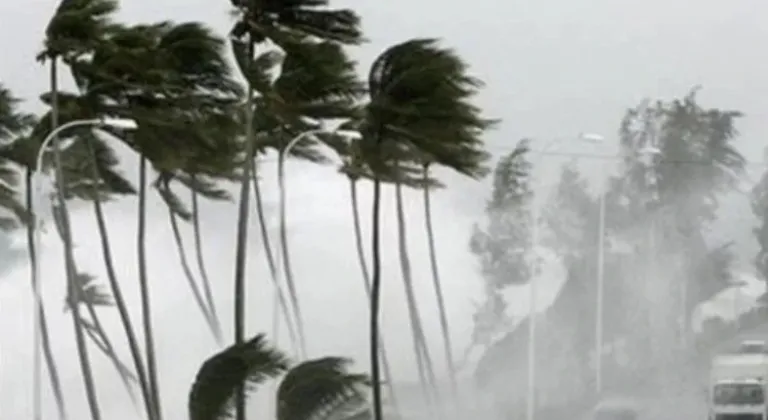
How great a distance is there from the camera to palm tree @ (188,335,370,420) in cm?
1016

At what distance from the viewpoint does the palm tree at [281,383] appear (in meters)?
10.2

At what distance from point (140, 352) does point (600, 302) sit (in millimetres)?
7127

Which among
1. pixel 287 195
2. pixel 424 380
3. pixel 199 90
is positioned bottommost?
pixel 424 380

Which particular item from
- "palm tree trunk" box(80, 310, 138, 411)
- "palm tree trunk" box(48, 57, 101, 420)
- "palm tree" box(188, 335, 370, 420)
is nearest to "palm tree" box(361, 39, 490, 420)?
"palm tree" box(188, 335, 370, 420)

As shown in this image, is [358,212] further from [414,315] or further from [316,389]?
[316,389]

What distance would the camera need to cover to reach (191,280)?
2289 centimetres

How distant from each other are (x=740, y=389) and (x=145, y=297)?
22.0 ft

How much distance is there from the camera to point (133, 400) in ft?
68.6

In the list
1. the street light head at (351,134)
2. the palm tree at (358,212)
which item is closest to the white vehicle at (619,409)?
the palm tree at (358,212)

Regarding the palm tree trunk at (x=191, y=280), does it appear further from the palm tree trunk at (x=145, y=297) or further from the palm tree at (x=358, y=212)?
the palm tree at (x=358, y=212)

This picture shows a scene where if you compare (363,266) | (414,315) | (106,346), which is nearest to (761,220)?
(414,315)

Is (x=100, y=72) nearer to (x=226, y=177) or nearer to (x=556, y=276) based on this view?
(x=226, y=177)

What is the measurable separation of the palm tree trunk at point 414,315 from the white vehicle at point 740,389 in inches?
148

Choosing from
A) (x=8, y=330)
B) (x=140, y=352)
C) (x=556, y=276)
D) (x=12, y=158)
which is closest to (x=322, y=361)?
(x=12, y=158)
